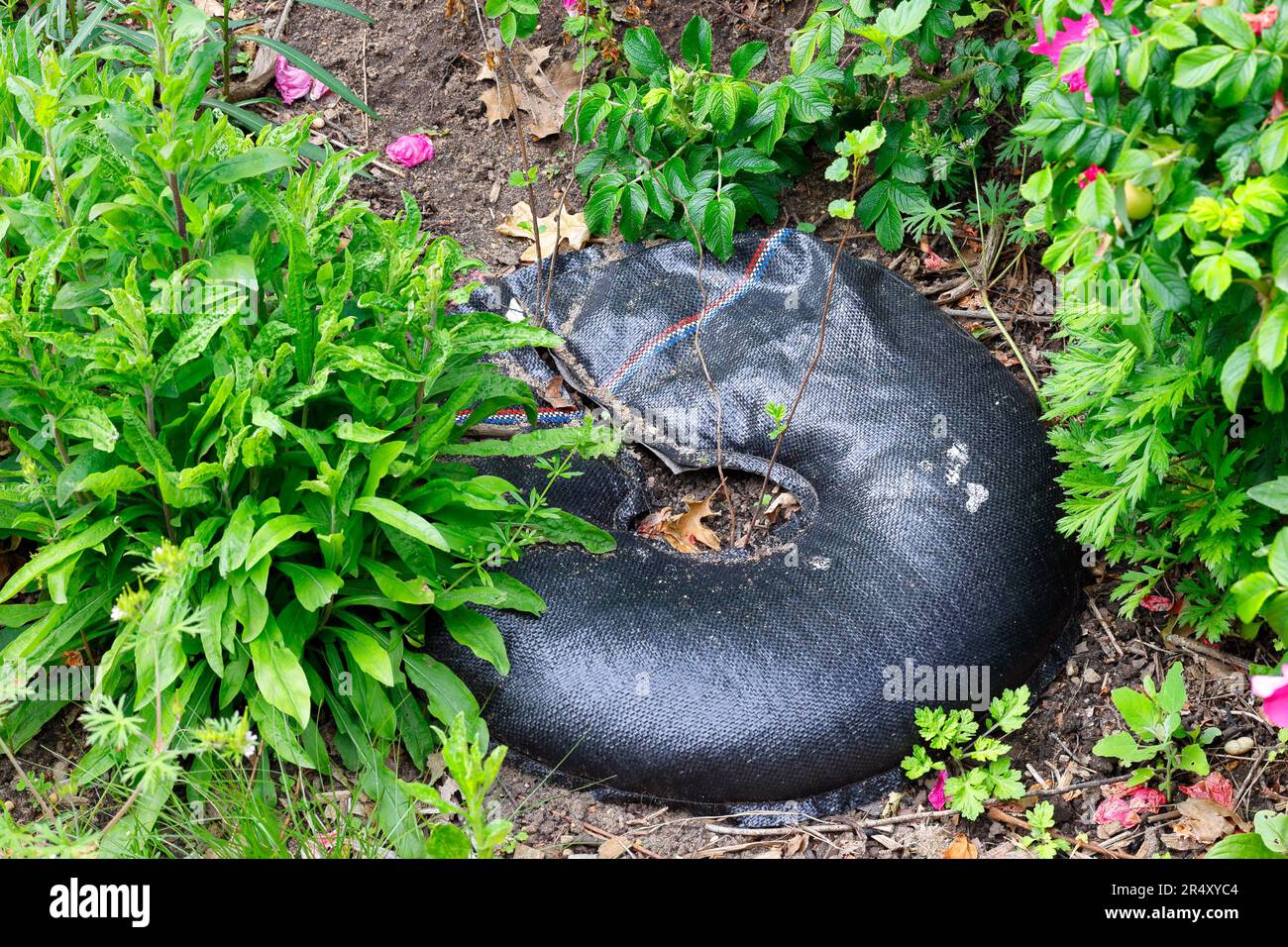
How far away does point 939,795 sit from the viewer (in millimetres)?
2361

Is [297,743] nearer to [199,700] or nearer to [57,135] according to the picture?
[199,700]

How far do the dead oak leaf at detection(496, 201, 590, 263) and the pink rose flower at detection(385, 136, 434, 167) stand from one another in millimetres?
352

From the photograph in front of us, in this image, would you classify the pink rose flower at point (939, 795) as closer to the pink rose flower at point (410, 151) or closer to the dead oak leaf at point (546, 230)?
the dead oak leaf at point (546, 230)

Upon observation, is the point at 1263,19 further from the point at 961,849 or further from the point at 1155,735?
the point at 961,849

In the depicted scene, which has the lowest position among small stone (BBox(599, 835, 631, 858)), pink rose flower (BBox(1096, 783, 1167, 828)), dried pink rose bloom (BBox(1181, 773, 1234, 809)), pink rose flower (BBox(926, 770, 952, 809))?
small stone (BBox(599, 835, 631, 858))

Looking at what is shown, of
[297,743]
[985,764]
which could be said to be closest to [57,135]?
[297,743]

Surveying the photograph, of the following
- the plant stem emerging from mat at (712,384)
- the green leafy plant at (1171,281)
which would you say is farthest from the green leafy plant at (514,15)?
the green leafy plant at (1171,281)

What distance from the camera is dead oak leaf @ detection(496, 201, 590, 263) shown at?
3406 millimetres

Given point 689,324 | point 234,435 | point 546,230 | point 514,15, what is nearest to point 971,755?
point 689,324

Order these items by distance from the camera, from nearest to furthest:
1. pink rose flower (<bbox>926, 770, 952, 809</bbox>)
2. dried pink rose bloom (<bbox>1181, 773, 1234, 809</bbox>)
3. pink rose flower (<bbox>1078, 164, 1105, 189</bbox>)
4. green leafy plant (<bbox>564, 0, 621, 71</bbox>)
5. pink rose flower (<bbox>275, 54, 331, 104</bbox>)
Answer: pink rose flower (<bbox>1078, 164, 1105, 189</bbox>), dried pink rose bloom (<bbox>1181, 773, 1234, 809</bbox>), pink rose flower (<bbox>926, 770, 952, 809</bbox>), green leafy plant (<bbox>564, 0, 621, 71</bbox>), pink rose flower (<bbox>275, 54, 331, 104</bbox>)

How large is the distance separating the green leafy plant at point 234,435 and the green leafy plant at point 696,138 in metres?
0.81

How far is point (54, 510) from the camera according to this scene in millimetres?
2320

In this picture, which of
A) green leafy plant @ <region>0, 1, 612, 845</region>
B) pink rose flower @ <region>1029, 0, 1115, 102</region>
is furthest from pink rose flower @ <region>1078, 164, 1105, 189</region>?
green leafy plant @ <region>0, 1, 612, 845</region>

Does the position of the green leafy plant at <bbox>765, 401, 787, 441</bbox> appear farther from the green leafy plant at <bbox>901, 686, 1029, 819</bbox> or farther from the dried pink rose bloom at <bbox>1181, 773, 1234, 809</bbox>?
the dried pink rose bloom at <bbox>1181, 773, 1234, 809</bbox>
